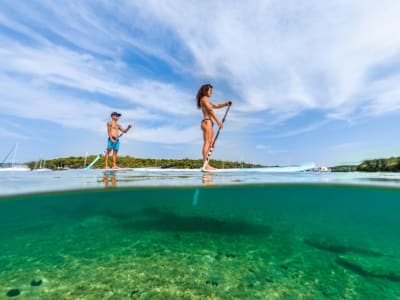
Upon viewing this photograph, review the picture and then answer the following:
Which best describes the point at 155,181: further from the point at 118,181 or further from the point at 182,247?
the point at 182,247

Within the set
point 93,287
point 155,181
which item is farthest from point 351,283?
point 155,181

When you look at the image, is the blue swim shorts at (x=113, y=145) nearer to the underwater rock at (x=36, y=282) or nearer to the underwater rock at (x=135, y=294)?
the underwater rock at (x=36, y=282)

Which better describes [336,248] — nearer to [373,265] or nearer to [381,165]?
[373,265]

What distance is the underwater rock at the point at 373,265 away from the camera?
17.5 feet

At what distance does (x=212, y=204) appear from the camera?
1692 centimetres

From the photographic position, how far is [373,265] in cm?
589

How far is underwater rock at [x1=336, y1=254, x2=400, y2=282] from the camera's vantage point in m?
5.32

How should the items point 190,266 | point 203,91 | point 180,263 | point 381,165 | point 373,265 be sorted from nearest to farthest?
point 190,266
point 180,263
point 373,265
point 203,91
point 381,165

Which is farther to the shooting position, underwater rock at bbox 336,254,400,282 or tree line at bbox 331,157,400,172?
tree line at bbox 331,157,400,172

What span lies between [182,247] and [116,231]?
10.1ft

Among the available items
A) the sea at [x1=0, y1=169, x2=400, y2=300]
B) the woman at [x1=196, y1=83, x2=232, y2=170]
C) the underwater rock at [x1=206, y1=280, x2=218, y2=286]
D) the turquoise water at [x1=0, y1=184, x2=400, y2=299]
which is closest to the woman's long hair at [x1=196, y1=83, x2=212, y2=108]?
the woman at [x1=196, y1=83, x2=232, y2=170]

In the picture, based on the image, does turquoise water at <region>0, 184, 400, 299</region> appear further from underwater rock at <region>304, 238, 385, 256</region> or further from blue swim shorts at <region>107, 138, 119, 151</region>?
blue swim shorts at <region>107, 138, 119, 151</region>

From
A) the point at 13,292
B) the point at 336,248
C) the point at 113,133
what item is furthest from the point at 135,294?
the point at 113,133

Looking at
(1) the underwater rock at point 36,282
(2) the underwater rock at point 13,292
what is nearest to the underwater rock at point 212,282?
(1) the underwater rock at point 36,282
